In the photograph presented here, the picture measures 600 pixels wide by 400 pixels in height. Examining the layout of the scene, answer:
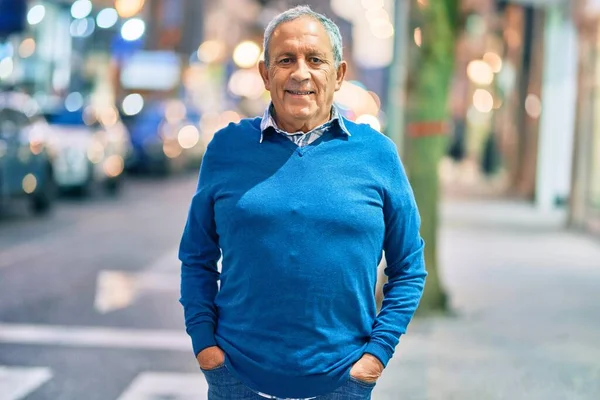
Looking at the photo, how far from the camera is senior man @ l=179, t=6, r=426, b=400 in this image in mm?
2971

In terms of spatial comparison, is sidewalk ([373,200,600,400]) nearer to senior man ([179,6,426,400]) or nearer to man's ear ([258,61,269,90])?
senior man ([179,6,426,400])

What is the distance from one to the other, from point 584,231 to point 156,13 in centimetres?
4493

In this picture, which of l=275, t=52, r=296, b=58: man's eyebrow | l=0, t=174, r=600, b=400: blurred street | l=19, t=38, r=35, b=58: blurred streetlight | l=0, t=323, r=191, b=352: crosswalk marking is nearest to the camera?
l=275, t=52, r=296, b=58: man's eyebrow

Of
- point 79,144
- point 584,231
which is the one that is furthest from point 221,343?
point 79,144

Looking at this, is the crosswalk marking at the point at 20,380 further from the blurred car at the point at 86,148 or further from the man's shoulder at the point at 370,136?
the blurred car at the point at 86,148

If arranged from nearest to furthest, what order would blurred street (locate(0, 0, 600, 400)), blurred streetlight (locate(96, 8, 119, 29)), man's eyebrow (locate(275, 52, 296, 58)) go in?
man's eyebrow (locate(275, 52, 296, 58)) < blurred street (locate(0, 0, 600, 400)) < blurred streetlight (locate(96, 8, 119, 29))

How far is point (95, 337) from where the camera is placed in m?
8.32

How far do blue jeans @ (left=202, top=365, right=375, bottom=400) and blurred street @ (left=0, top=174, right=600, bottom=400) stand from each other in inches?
136

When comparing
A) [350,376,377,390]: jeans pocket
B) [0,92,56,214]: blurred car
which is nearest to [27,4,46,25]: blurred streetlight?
[0,92,56,214]: blurred car

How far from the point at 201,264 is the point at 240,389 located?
16.0 inches

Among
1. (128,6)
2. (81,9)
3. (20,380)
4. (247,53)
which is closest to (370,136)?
(20,380)

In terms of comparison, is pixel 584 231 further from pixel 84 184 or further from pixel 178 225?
pixel 84 184

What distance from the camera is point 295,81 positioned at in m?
3.06

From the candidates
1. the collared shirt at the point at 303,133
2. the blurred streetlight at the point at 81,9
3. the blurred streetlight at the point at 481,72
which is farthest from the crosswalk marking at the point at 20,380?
the blurred streetlight at the point at 81,9
